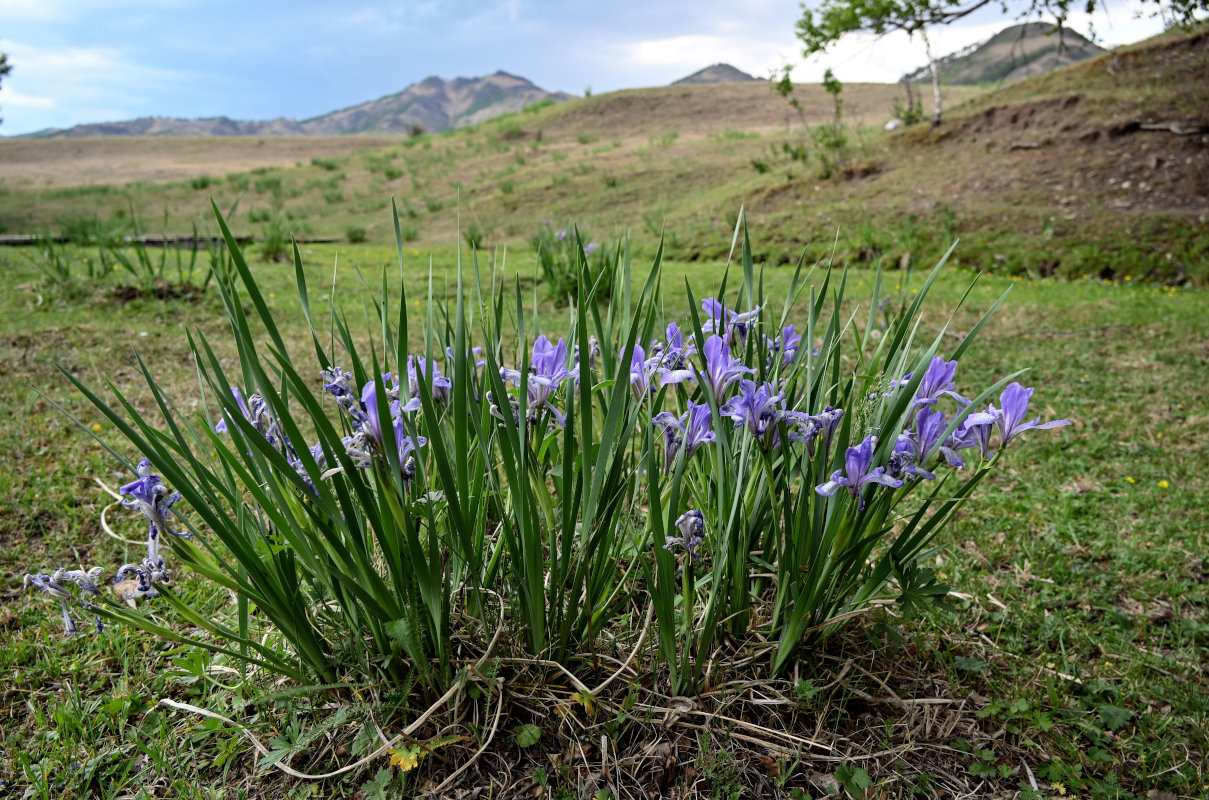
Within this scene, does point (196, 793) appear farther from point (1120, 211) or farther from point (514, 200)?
point (514, 200)

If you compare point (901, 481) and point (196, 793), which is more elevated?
point (901, 481)

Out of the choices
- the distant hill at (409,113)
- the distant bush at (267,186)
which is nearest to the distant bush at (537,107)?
Answer: the distant bush at (267,186)

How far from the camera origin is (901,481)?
119cm

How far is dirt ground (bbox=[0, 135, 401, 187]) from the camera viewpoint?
70.1ft

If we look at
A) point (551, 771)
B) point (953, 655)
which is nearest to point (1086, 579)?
point (953, 655)

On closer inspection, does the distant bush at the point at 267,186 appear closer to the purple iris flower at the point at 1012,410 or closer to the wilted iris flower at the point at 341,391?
the wilted iris flower at the point at 341,391

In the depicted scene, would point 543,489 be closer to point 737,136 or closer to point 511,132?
point 737,136

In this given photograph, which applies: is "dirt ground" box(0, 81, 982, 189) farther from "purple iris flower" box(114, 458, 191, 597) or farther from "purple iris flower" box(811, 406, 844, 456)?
"purple iris flower" box(114, 458, 191, 597)

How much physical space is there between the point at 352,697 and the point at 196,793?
1.03ft

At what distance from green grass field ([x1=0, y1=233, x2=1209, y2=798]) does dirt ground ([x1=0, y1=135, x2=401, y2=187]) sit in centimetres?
2216

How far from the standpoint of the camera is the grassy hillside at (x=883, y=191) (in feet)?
24.2

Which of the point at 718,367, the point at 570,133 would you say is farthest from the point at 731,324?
the point at 570,133

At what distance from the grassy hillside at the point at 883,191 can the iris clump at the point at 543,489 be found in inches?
73.9

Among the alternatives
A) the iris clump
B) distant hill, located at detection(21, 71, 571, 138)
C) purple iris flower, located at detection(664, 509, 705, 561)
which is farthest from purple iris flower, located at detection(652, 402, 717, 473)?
distant hill, located at detection(21, 71, 571, 138)
